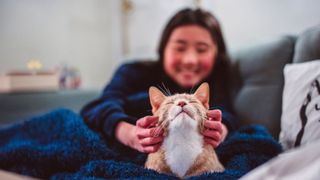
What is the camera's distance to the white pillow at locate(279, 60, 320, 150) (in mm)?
556

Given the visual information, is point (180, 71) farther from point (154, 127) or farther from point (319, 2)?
point (319, 2)

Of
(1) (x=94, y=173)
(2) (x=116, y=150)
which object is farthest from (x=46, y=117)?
(1) (x=94, y=173)

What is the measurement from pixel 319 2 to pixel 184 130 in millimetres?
538

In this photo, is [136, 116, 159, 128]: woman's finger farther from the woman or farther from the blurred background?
the blurred background

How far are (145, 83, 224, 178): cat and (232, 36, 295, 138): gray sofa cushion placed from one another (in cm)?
33

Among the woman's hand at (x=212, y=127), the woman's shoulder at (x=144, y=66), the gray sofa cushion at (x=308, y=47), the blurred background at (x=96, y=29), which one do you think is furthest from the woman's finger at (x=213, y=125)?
the blurred background at (x=96, y=29)

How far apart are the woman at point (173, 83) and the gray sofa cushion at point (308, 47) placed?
0.17 m

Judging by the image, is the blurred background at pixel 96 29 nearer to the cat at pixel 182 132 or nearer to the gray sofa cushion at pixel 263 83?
the gray sofa cushion at pixel 263 83

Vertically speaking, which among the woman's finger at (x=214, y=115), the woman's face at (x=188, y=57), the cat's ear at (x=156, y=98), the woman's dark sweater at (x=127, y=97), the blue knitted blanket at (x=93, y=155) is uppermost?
the woman's face at (x=188, y=57)

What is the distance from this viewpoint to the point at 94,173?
47cm

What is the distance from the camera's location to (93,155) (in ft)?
1.90

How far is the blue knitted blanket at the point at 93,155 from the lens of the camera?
1.52 feet

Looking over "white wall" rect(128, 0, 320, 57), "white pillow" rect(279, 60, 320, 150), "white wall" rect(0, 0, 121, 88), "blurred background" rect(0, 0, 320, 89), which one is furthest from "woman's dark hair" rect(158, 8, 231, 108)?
"white wall" rect(0, 0, 121, 88)

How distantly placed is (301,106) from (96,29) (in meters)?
1.74
